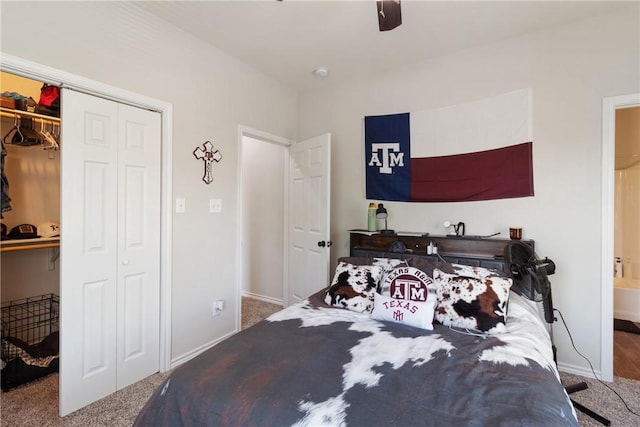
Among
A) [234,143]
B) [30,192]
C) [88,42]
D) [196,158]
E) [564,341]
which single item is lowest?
[564,341]

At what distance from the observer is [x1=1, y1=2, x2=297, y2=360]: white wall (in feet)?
6.00

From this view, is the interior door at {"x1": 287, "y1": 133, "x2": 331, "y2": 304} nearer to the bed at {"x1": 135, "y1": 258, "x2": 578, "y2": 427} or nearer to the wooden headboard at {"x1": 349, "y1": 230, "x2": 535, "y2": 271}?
the wooden headboard at {"x1": 349, "y1": 230, "x2": 535, "y2": 271}

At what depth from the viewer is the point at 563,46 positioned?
7.81 feet

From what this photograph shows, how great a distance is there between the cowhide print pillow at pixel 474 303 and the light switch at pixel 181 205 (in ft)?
6.73

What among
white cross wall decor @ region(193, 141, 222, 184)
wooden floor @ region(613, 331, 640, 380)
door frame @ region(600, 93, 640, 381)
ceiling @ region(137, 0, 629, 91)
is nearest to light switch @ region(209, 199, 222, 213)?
white cross wall decor @ region(193, 141, 222, 184)

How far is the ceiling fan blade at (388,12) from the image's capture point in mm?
1500

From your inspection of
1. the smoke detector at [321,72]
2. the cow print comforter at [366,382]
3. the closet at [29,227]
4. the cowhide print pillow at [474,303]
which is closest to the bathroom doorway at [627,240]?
the cowhide print pillow at [474,303]

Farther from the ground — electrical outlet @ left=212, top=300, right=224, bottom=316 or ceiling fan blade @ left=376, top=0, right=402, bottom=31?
ceiling fan blade @ left=376, top=0, right=402, bottom=31

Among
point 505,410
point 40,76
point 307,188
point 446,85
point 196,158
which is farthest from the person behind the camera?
point 307,188

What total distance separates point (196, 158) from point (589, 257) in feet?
10.6

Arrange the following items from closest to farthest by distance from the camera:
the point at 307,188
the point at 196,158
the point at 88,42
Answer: the point at 88,42 < the point at 196,158 < the point at 307,188

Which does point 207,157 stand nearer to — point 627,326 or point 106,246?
point 106,246

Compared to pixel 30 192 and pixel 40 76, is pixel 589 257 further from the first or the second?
pixel 30 192

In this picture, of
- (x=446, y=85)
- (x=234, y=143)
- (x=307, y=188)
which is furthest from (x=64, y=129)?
(x=446, y=85)
